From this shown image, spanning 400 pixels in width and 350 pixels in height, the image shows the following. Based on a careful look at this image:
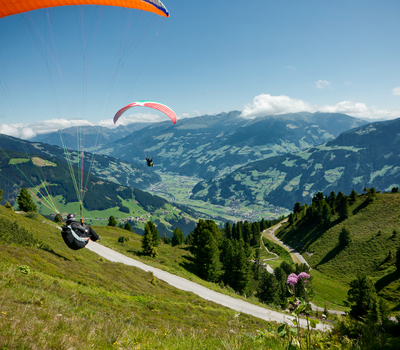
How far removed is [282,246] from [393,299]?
Answer: 5381 cm

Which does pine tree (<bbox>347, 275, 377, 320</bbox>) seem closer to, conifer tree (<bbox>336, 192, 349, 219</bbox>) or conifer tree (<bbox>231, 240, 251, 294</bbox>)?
conifer tree (<bbox>231, 240, 251, 294</bbox>)

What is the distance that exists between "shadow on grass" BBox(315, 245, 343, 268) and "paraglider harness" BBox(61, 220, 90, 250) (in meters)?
84.2

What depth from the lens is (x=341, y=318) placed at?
5.98m

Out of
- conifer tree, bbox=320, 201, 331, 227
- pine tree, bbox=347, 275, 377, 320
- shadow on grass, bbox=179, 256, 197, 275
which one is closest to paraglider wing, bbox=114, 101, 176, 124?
pine tree, bbox=347, 275, 377, 320

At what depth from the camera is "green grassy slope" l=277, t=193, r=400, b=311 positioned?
55456 millimetres

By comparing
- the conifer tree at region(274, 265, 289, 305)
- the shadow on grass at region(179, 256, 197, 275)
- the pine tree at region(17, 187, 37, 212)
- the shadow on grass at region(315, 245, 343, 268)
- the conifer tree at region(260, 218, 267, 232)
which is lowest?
the conifer tree at region(260, 218, 267, 232)

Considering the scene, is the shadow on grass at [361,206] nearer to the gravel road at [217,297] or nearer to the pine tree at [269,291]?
the pine tree at [269,291]

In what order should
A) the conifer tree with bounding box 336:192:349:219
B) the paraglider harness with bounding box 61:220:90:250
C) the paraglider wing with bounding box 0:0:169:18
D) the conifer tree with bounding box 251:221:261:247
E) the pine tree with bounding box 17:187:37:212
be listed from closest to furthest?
the paraglider wing with bounding box 0:0:169:18, the paraglider harness with bounding box 61:220:90:250, the pine tree with bounding box 17:187:37:212, the conifer tree with bounding box 336:192:349:219, the conifer tree with bounding box 251:221:261:247

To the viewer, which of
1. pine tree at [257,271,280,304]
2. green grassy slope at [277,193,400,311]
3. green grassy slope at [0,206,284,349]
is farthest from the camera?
green grassy slope at [277,193,400,311]

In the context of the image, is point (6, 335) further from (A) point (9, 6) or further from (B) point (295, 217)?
(B) point (295, 217)

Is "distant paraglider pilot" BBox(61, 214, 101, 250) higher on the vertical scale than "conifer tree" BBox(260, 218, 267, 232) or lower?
higher

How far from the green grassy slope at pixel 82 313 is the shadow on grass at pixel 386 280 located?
51573 millimetres

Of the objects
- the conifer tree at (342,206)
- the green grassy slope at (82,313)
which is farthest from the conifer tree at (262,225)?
the green grassy slope at (82,313)

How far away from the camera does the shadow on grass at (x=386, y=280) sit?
1975 inches
